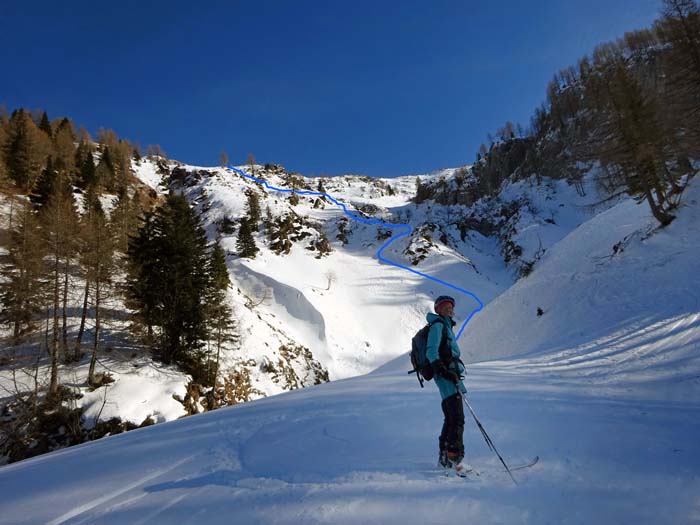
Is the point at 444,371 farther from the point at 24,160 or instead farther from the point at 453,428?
the point at 24,160

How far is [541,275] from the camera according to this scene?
2342 cm

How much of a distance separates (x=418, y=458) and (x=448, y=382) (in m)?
1.24

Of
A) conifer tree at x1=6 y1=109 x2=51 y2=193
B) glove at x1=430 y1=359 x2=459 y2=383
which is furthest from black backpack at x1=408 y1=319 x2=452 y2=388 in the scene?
conifer tree at x1=6 y1=109 x2=51 y2=193

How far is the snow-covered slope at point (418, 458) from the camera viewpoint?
3539 millimetres

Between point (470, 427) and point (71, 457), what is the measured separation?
27.2 feet

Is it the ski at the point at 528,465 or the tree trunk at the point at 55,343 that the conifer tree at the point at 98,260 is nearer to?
the tree trunk at the point at 55,343

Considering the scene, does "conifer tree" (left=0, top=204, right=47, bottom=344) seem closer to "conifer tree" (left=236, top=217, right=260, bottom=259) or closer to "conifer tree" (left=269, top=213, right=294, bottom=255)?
"conifer tree" (left=236, top=217, right=260, bottom=259)

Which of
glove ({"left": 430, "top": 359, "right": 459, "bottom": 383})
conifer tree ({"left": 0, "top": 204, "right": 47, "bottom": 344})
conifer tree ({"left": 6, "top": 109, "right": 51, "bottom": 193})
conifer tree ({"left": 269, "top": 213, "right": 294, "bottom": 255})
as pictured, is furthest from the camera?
conifer tree ({"left": 269, "top": 213, "right": 294, "bottom": 255})

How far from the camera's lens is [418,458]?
482cm

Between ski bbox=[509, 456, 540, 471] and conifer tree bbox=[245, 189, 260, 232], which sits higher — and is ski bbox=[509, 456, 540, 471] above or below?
below

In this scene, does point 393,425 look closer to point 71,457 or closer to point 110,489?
point 110,489

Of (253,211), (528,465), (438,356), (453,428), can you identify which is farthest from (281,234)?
(528,465)

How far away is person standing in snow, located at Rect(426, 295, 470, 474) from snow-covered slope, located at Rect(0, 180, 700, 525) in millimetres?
327

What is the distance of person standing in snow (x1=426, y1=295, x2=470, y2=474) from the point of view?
14.5 feet
